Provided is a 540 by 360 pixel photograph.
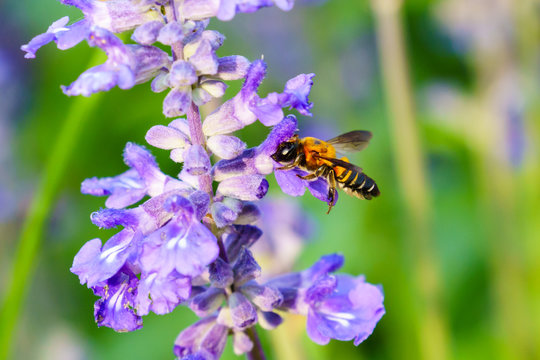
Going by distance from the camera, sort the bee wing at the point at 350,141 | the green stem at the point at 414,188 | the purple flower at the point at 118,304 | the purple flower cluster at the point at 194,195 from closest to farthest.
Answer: the purple flower cluster at the point at 194,195 → the purple flower at the point at 118,304 → the bee wing at the point at 350,141 → the green stem at the point at 414,188

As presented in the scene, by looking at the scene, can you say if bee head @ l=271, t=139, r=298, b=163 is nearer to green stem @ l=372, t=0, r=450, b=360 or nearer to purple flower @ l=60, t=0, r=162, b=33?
purple flower @ l=60, t=0, r=162, b=33

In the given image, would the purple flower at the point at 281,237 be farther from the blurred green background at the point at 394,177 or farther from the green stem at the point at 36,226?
the green stem at the point at 36,226

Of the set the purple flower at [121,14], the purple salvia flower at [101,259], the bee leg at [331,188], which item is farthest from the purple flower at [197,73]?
the bee leg at [331,188]

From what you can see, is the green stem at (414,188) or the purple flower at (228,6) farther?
the green stem at (414,188)

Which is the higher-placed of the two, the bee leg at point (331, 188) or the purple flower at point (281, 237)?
the bee leg at point (331, 188)

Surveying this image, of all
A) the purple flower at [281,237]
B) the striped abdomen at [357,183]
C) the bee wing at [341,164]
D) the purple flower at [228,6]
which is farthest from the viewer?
the purple flower at [281,237]

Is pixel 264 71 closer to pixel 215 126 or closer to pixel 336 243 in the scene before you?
pixel 215 126

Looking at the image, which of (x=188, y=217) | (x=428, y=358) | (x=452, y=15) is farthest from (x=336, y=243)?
(x=188, y=217)
